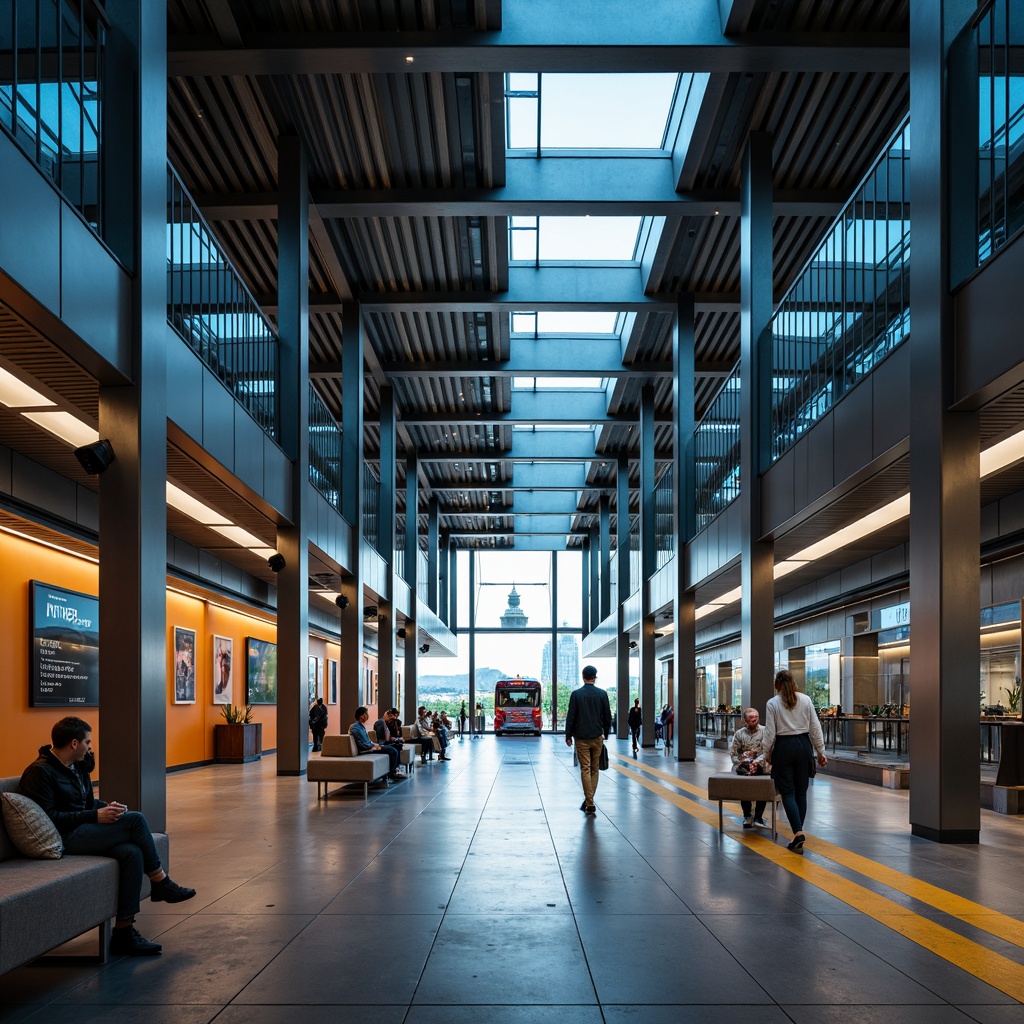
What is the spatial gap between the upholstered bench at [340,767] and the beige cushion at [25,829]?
898cm

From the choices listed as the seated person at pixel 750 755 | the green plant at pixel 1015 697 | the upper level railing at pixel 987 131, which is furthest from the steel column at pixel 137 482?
the green plant at pixel 1015 697

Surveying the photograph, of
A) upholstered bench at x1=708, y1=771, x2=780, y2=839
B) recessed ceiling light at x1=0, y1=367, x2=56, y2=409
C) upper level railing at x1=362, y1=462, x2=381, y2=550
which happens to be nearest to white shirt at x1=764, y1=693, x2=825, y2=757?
upholstered bench at x1=708, y1=771, x2=780, y2=839

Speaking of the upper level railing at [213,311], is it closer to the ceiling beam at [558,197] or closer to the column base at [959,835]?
→ the ceiling beam at [558,197]

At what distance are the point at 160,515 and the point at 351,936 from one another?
13.8ft

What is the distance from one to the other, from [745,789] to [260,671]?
20.0 meters

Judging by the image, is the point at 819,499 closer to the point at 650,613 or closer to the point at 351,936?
the point at 351,936

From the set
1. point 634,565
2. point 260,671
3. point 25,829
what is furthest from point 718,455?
point 634,565

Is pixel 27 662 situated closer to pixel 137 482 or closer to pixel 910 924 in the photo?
pixel 137 482

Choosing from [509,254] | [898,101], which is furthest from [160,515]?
[509,254]

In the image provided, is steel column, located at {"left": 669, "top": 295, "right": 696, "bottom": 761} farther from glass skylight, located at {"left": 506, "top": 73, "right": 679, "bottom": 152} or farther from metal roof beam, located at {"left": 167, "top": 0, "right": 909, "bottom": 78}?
metal roof beam, located at {"left": 167, "top": 0, "right": 909, "bottom": 78}

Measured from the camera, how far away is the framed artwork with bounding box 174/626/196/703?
21.0 meters

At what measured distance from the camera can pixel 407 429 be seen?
113 feet

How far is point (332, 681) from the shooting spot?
42.5m

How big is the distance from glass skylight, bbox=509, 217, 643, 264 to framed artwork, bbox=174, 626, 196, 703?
10627 millimetres
